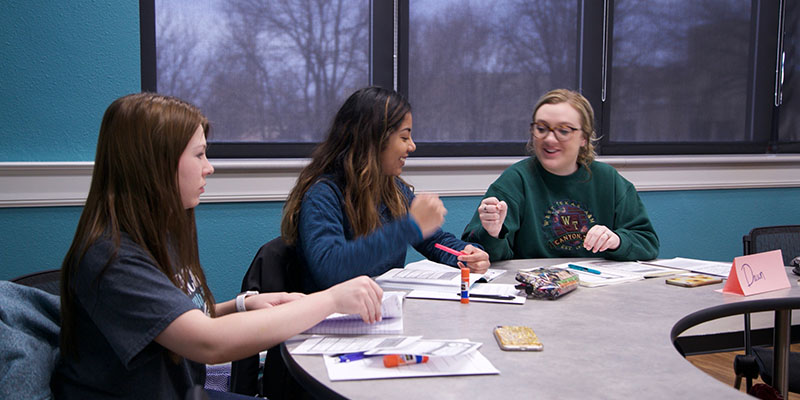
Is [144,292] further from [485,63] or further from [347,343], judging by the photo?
[485,63]

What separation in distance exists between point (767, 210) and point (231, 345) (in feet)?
10.8

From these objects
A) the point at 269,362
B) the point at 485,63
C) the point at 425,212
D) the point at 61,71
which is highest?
the point at 485,63

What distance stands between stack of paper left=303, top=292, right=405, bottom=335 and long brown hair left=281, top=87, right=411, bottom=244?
0.55m

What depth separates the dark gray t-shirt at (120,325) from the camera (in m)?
0.95

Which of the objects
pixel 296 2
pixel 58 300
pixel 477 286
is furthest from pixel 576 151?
pixel 58 300

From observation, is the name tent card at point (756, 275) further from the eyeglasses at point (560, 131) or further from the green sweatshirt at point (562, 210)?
the eyeglasses at point (560, 131)

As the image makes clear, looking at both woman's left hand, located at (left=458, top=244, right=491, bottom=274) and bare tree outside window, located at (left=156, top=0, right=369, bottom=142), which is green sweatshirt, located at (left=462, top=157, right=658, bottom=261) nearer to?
woman's left hand, located at (left=458, top=244, right=491, bottom=274)

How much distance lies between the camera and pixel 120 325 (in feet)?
3.10

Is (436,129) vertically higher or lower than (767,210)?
higher

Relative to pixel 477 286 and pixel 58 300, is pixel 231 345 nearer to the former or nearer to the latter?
pixel 58 300

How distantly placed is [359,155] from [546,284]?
655 mm

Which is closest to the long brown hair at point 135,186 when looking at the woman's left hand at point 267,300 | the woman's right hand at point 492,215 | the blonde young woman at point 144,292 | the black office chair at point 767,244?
the blonde young woman at point 144,292

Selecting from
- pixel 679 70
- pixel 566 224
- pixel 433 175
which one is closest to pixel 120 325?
pixel 566 224

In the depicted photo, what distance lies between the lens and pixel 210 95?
256 cm
